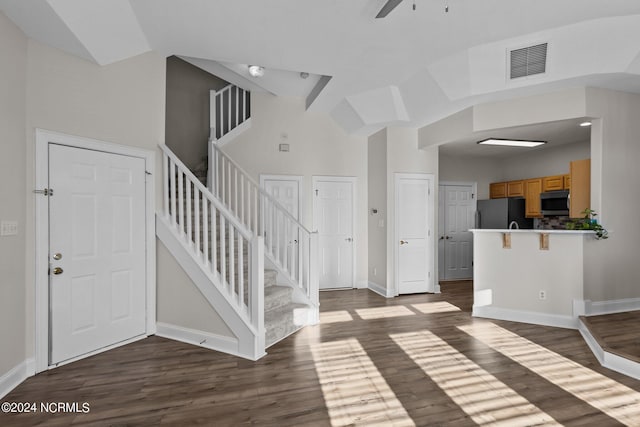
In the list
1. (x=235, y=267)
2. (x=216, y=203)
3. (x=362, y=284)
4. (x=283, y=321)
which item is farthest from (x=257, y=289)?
(x=362, y=284)

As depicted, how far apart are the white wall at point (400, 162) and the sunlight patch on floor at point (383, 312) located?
0.77m

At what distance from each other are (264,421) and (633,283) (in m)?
4.97

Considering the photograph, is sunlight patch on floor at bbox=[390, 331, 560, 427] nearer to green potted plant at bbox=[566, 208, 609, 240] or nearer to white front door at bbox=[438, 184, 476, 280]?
green potted plant at bbox=[566, 208, 609, 240]

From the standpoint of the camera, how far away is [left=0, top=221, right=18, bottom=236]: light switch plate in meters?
2.52

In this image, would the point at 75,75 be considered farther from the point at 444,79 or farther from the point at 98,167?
the point at 444,79

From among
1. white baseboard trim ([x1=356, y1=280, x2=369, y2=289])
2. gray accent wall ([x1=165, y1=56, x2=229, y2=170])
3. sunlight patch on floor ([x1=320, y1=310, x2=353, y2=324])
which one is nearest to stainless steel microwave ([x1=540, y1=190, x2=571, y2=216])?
white baseboard trim ([x1=356, y1=280, x2=369, y2=289])

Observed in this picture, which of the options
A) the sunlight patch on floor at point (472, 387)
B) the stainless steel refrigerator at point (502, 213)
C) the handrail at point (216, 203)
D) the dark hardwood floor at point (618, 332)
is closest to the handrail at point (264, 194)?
the handrail at point (216, 203)

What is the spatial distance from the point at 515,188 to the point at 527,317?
350 cm

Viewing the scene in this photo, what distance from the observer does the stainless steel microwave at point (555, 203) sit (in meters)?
5.70

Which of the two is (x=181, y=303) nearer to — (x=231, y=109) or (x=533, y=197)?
(x=231, y=109)

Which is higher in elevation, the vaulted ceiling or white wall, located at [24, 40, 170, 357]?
the vaulted ceiling

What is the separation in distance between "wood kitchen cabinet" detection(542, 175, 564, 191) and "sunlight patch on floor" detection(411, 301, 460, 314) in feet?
10.0

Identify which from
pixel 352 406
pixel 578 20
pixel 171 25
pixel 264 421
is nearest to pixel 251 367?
pixel 264 421

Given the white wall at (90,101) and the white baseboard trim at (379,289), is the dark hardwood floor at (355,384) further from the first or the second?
the white baseboard trim at (379,289)
